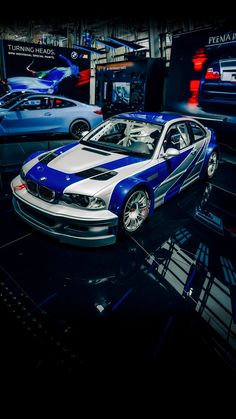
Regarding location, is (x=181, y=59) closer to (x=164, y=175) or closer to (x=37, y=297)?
(x=164, y=175)

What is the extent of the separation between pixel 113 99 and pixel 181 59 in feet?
10.4

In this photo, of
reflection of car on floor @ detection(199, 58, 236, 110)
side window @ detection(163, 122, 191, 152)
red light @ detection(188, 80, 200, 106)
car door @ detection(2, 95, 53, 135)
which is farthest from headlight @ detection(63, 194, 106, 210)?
red light @ detection(188, 80, 200, 106)

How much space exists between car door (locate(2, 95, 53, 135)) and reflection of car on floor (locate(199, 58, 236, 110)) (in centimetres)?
523

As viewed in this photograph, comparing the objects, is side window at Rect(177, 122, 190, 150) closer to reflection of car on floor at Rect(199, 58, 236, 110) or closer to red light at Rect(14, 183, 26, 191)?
red light at Rect(14, 183, 26, 191)

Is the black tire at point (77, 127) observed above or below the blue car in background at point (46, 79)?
below

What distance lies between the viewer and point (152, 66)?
939cm

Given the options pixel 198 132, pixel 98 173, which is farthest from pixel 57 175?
pixel 198 132

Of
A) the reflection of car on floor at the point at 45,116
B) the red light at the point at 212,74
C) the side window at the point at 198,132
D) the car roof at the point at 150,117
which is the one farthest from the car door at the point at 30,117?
the red light at the point at 212,74

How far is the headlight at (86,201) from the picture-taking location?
2502 millimetres

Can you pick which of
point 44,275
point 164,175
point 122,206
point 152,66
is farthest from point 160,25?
point 44,275

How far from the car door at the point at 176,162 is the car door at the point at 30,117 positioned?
16.0 feet

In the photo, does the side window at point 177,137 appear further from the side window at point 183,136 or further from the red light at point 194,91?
the red light at point 194,91

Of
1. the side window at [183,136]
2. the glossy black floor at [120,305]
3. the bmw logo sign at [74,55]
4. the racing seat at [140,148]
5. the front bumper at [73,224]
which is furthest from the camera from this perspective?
the bmw logo sign at [74,55]

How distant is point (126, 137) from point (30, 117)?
451 cm
